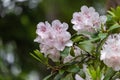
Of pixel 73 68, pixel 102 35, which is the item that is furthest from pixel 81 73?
pixel 102 35

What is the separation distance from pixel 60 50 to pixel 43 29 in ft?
0.30

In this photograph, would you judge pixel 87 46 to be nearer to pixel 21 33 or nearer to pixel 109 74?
pixel 109 74

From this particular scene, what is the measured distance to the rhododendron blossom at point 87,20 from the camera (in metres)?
1.51

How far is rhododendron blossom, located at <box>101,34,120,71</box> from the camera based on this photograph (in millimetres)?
1384

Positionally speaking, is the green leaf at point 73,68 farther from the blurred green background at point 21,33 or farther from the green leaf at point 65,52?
the blurred green background at point 21,33

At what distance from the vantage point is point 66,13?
441cm

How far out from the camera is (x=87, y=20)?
4.93ft

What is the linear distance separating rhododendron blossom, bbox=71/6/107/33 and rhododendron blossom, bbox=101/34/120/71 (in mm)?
130

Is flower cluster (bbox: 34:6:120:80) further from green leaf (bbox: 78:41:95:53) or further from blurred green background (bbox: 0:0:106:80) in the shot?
blurred green background (bbox: 0:0:106:80)

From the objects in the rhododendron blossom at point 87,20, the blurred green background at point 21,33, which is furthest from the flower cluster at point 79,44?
the blurred green background at point 21,33

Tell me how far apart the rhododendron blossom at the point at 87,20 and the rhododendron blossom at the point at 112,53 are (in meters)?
0.13

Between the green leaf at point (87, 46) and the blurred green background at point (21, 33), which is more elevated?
the blurred green background at point (21, 33)

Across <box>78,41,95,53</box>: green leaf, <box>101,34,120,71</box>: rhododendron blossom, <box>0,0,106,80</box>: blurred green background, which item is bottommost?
<box>101,34,120,71</box>: rhododendron blossom

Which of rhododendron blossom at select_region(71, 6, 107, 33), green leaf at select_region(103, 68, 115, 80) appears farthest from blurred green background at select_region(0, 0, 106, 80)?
green leaf at select_region(103, 68, 115, 80)
